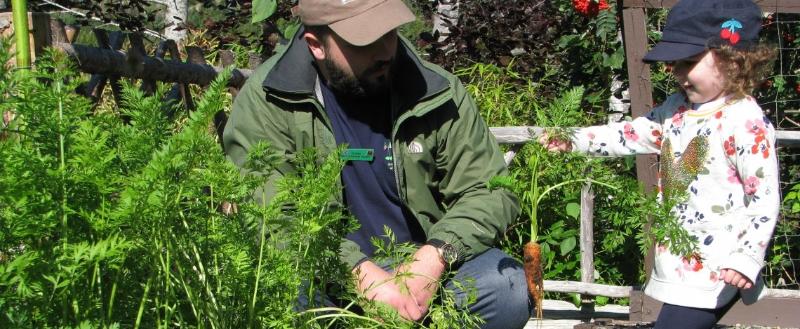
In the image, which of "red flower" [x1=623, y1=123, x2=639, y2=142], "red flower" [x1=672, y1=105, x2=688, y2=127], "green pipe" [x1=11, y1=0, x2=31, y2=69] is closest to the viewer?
"green pipe" [x1=11, y1=0, x2=31, y2=69]

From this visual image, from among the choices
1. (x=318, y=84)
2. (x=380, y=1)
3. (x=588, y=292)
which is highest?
(x=380, y=1)

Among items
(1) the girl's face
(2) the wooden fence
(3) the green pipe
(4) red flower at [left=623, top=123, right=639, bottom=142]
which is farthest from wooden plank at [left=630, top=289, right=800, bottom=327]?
(3) the green pipe

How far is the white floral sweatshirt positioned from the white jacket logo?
2.25 feet

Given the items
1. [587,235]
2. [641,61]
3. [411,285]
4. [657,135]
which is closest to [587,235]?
[587,235]

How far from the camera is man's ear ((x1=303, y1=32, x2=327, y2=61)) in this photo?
2.81 meters

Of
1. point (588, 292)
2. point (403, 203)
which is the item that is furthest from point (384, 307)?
point (588, 292)

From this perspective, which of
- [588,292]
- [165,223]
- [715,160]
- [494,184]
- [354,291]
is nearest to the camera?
[165,223]

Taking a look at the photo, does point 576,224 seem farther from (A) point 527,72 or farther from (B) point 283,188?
(B) point 283,188

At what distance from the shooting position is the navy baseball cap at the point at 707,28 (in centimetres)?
326

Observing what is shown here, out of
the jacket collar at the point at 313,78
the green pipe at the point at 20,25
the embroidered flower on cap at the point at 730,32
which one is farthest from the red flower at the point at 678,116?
the green pipe at the point at 20,25

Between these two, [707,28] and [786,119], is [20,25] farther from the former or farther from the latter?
[786,119]

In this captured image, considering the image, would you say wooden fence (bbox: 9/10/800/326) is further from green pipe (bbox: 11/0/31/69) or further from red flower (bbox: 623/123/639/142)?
green pipe (bbox: 11/0/31/69)

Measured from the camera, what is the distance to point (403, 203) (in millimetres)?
2934

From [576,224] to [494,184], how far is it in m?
3.25
